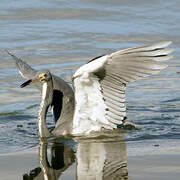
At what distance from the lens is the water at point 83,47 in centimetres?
925

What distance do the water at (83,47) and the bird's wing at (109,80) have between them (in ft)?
1.50

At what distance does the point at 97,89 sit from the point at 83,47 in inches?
203

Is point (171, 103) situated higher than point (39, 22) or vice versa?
point (39, 22)

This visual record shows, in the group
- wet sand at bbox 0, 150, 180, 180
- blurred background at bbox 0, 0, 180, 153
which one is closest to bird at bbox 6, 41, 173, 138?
blurred background at bbox 0, 0, 180, 153

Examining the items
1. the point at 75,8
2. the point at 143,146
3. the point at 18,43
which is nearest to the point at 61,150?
the point at 143,146

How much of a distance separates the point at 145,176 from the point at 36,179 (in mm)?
1136

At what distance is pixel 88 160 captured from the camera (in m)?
7.30

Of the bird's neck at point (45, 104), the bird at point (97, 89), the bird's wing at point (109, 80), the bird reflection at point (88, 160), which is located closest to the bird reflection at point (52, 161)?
the bird reflection at point (88, 160)

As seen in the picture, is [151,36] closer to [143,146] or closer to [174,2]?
[174,2]

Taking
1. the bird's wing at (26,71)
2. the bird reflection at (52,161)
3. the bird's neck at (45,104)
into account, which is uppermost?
the bird's wing at (26,71)

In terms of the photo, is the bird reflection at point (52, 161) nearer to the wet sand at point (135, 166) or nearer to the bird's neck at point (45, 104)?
the wet sand at point (135, 166)

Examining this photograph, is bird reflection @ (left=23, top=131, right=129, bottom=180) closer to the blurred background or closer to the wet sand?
the wet sand

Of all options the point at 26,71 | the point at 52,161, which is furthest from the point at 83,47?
the point at 52,161

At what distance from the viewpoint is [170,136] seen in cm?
864
